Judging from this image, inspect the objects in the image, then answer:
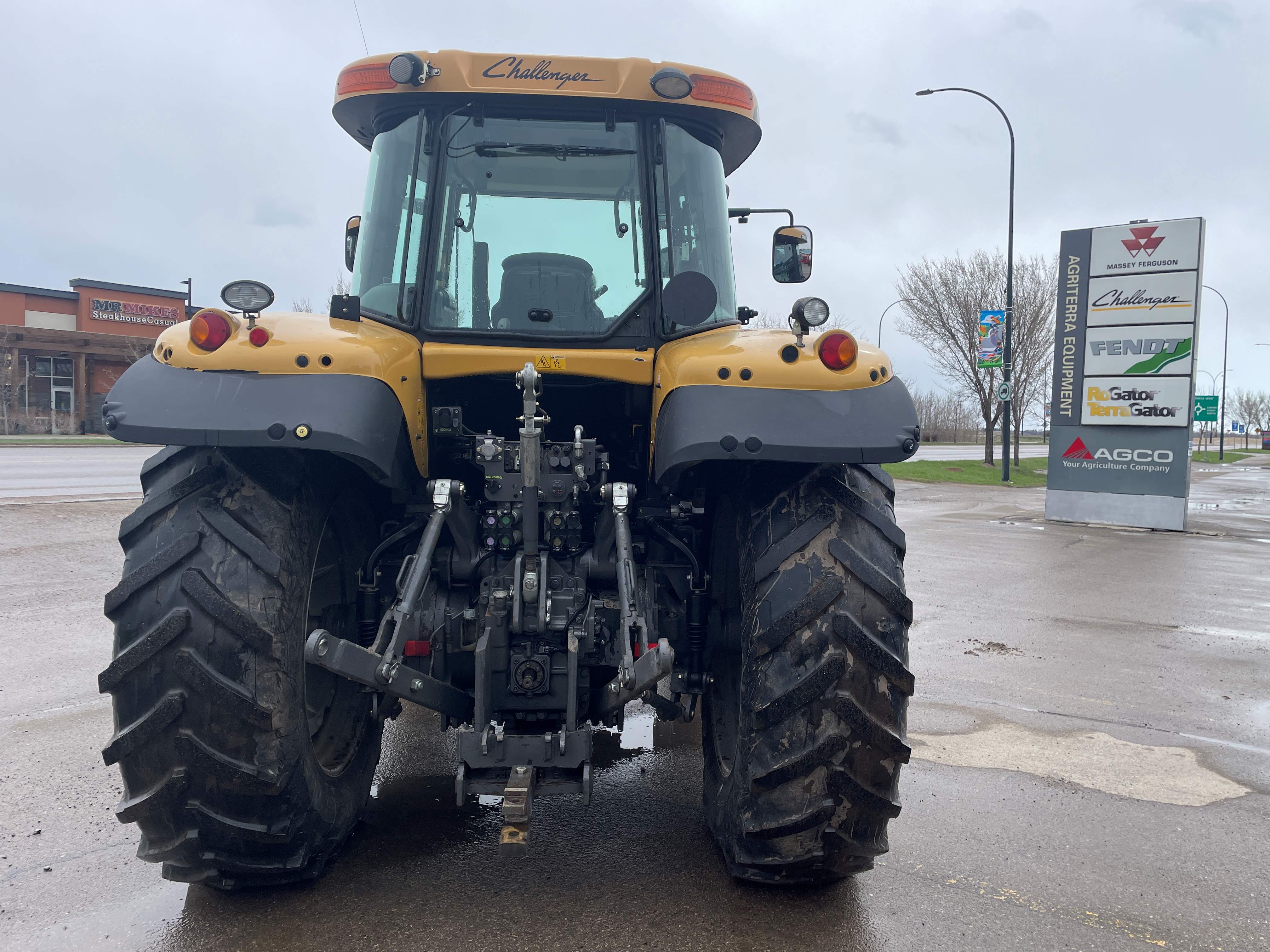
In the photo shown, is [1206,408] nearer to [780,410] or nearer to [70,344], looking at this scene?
[780,410]

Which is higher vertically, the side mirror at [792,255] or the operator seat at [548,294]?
the side mirror at [792,255]

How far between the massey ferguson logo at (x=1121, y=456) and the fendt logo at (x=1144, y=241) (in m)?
3.38

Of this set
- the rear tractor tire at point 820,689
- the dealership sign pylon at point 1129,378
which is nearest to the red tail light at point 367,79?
the rear tractor tire at point 820,689

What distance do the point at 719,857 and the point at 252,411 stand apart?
2319 mm

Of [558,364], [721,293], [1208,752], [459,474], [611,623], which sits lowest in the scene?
[1208,752]

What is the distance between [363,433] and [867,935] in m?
2.28

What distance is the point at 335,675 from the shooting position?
3.39 metres

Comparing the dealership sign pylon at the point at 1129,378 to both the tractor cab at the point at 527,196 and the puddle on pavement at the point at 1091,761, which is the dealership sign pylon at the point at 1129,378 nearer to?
the puddle on pavement at the point at 1091,761

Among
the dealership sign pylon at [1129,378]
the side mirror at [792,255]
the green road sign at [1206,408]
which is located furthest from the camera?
the green road sign at [1206,408]

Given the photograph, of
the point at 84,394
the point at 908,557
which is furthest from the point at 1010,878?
the point at 84,394

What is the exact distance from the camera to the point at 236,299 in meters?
2.89

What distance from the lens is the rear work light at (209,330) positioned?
2.80 m

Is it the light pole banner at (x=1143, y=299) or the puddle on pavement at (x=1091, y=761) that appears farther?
the light pole banner at (x=1143, y=299)

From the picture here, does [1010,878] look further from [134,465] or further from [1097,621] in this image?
[134,465]
